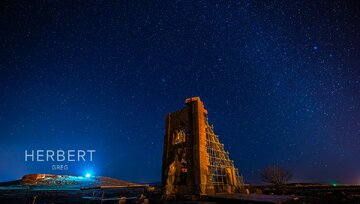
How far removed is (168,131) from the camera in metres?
25.9

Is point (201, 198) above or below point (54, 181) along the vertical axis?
above

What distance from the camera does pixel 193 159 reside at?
2075cm

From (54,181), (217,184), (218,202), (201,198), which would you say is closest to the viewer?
(218,202)

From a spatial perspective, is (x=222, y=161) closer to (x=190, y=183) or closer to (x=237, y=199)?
(x=190, y=183)

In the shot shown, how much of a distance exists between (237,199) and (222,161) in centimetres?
1147

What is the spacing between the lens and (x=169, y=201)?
19.9 meters

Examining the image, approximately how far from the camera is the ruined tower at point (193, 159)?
20.2 metres

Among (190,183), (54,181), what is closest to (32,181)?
(54,181)

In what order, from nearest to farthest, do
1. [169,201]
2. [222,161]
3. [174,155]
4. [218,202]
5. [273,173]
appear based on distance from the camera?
[218,202]
[169,201]
[174,155]
[222,161]
[273,173]

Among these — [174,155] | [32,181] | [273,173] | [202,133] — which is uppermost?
[202,133]

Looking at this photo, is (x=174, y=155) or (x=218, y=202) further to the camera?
(x=174, y=155)

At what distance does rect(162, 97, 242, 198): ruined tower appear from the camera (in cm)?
2019

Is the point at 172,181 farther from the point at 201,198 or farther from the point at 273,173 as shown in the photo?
the point at 273,173

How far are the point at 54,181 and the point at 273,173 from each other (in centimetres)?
10337
